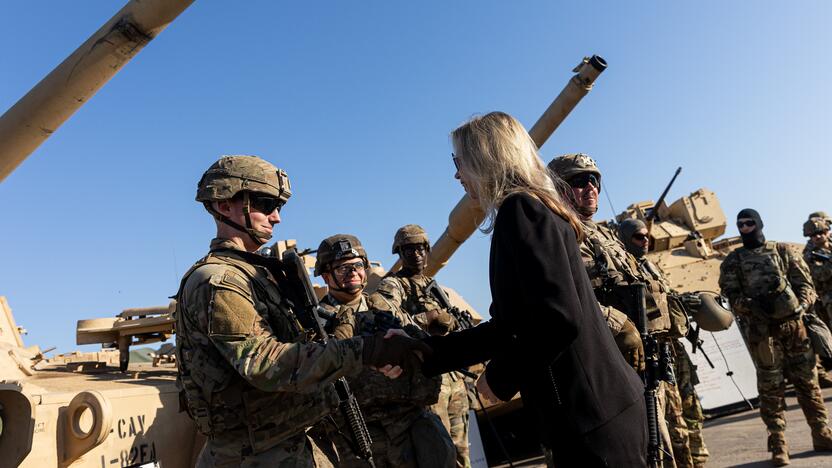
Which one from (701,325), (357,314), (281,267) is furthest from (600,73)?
(281,267)

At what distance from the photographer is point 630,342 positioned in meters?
4.09

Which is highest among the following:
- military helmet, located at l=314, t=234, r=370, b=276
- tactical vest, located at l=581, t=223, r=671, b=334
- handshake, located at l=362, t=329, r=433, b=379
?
military helmet, located at l=314, t=234, r=370, b=276

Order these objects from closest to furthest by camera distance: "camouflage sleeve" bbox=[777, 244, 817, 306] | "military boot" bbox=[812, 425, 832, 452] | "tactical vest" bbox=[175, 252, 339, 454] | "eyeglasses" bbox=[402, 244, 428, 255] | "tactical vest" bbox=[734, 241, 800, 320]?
1. "tactical vest" bbox=[175, 252, 339, 454]
2. "military boot" bbox=[812, 425, 832, 452]
3. "eyeglasses" bbox=[402, 244, 428, 255]
4. "tactical vest" bbox=[734, 241, 800, 320]
5. "camouflage sleeve" bbox=[777, 244, 817, 306]

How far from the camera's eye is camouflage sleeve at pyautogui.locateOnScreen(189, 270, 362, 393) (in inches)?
103

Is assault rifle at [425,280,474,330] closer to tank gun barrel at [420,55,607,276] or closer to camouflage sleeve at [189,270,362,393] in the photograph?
tank gun barrel at [420,55,607,276]

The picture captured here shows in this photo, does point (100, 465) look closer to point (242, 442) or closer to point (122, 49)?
point (242, 442)

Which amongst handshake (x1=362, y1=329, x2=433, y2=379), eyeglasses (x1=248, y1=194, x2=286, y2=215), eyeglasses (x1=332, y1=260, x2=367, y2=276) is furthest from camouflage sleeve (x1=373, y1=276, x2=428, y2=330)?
handshake (x1=362, y1=329, x2=433, y2=379)

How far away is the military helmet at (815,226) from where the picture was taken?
11.2m

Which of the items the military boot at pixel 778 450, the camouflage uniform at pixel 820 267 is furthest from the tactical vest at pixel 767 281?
the camouflage uniform at pixel 820 267

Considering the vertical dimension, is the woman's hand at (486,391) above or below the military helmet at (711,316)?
below

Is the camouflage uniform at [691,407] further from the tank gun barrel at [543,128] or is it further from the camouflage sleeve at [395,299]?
the tank gun barrel at [543,128]

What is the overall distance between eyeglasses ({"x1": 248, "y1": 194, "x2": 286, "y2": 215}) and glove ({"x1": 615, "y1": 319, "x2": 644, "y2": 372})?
6.71ft

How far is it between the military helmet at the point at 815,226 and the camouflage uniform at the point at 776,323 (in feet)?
10.8

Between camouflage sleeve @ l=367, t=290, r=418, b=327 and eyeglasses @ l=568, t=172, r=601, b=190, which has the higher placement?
eyeglasses @ l=568, t=172, r=601, b=190
